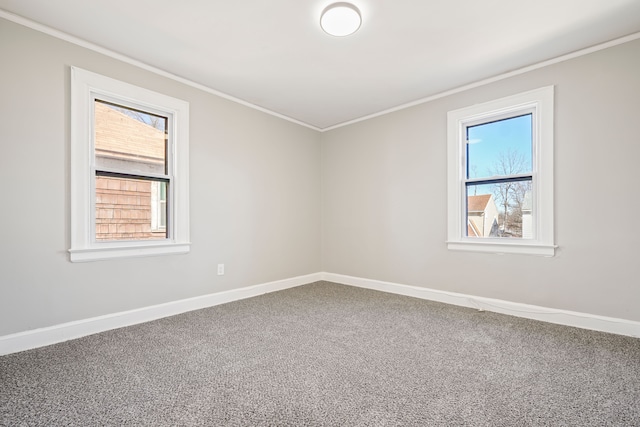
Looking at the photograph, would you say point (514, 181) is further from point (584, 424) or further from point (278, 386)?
point (278, 386)

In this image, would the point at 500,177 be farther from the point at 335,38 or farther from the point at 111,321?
the point at 111,321

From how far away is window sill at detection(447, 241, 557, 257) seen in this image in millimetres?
2746

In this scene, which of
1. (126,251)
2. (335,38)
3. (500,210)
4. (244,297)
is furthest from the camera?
(244,297)

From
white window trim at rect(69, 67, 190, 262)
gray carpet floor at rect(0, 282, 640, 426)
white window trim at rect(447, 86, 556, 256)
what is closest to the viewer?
gray carpet floor at rect(0, 282, 640, 426)

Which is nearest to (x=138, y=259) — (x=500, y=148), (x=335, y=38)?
(x=335, y=38)

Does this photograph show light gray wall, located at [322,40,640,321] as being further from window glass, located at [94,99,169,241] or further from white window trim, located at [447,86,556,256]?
window glass, located at [94,99,169,241]

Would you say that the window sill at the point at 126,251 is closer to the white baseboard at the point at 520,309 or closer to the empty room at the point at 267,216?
the empty room at the point at 267,216

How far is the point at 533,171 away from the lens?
2871 millimetres

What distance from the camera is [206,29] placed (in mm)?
2293

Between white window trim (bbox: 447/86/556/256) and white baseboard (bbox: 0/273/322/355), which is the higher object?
white window trim (bbox: 447/86/556/256)

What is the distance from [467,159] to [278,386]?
2.97 meters

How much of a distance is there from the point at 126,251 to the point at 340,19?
2591 mm

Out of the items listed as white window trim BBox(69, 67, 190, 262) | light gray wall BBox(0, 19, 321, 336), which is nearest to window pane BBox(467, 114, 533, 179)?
light gray wall BBox(0, 19, 321, 336)

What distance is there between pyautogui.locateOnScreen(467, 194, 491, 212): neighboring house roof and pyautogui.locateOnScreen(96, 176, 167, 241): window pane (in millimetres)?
3249
